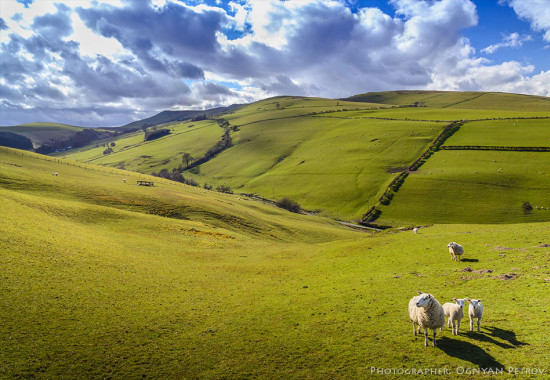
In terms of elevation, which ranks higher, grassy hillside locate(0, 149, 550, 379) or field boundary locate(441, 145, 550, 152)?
field boundary locate(441, 145, 550, 152)

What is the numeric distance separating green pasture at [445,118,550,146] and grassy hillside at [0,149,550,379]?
123758 millimetres

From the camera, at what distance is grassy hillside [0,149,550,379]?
1491cm

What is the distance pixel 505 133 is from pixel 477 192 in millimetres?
62639

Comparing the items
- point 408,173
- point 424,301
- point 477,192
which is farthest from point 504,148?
point 424,301

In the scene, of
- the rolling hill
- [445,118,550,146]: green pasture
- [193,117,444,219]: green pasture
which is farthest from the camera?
[445,118,550,146]: green pasture

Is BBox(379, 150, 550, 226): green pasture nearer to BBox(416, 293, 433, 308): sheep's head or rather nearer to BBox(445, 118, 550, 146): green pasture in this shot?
BBox(445, 118, 550, 146): green pasture

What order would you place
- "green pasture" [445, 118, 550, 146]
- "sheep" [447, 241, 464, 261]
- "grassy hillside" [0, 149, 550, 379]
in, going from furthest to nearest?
"green pasture" [445, 118, 550, 146]
"sheep" [447, 241, 464, 261]
"grassy hillside" [0, 149, 550, 379]

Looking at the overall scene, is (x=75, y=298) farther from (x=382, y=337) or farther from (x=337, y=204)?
(x=337, y=204)

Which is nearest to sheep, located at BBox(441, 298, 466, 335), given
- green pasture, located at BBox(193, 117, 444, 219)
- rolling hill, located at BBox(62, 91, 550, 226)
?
rolling hill, located at BBox(62, 91, 550, 226)

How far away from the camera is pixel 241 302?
966 inches

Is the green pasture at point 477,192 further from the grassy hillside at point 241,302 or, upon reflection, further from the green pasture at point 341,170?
the grassy hillside at point 241,302

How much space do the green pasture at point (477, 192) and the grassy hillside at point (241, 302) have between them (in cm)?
6535

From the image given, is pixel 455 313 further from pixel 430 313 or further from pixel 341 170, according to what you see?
pixel 341 170

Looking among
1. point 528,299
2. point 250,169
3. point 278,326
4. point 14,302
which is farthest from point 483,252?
point 250,169
